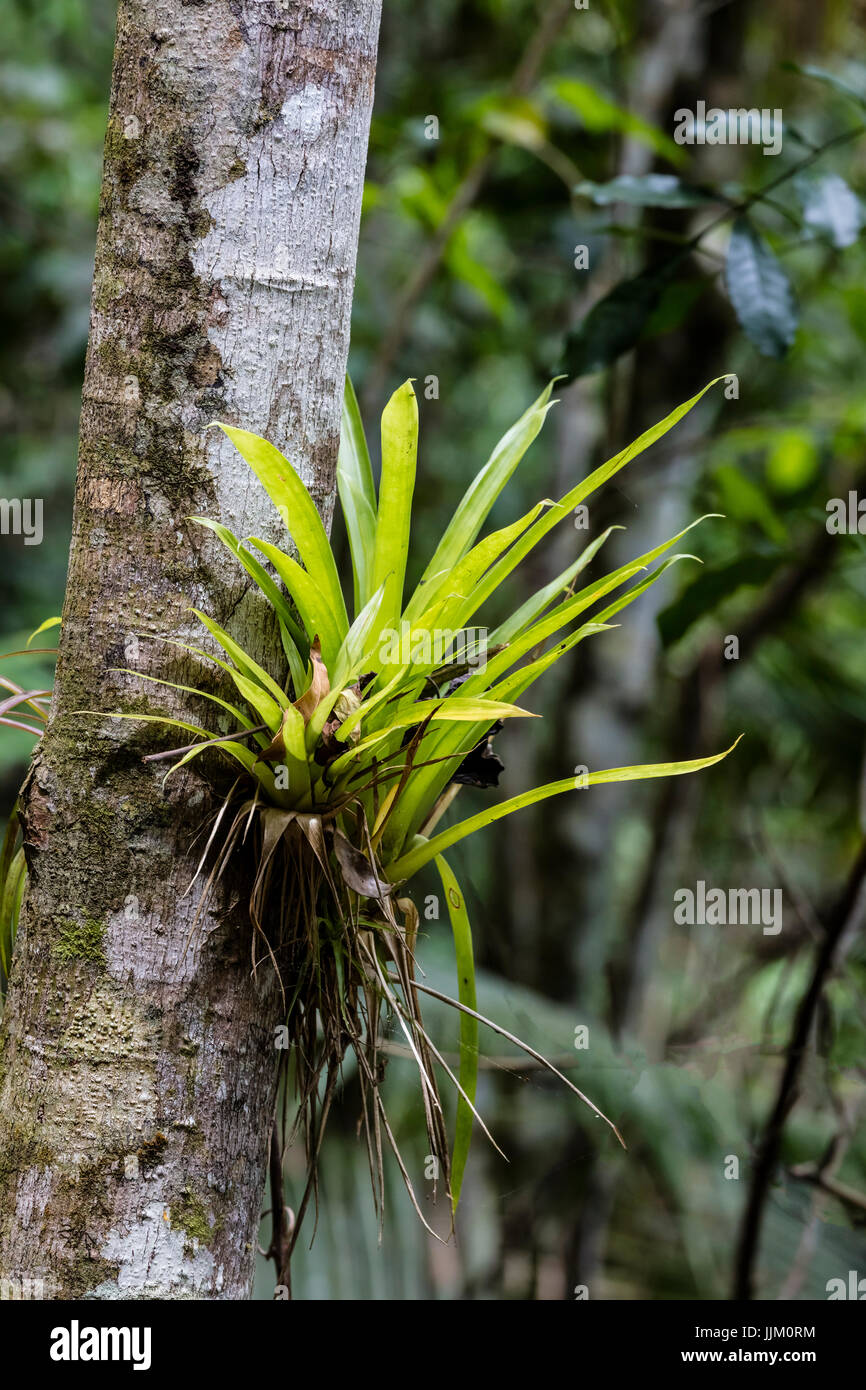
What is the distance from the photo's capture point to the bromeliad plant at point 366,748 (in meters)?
0.75

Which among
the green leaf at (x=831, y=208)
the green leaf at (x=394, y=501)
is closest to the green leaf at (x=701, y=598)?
the green leaf at (x=831, y=208)

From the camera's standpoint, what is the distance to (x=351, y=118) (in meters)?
0.82

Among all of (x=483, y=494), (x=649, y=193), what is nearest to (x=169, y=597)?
(x=483, y=494)

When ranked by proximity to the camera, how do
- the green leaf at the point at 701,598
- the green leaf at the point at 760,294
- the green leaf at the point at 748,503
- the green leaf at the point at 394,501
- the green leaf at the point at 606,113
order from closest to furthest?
1. the green leaf at the point at 394,501
2. the green leaf at the point at 760,294
3. the green leaf at the point at 701,598
4. the green leaf at the point at 606,113
5. the green leaf at the point at 748,503

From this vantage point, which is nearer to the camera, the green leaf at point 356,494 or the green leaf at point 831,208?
the green leaf at point 356,494

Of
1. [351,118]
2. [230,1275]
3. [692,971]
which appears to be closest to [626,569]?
[351,118]

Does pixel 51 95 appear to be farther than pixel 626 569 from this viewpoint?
Yes

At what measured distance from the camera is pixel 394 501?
835 mm

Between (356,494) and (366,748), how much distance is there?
33 cm

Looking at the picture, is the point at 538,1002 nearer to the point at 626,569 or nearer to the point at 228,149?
the point at 626,569

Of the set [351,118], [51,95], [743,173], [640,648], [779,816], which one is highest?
[51,95]

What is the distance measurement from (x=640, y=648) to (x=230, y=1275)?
6.82ft

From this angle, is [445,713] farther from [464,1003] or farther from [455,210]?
[455,210]

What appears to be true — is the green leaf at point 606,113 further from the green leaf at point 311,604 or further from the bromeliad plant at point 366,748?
the green leaf at point 311,604
